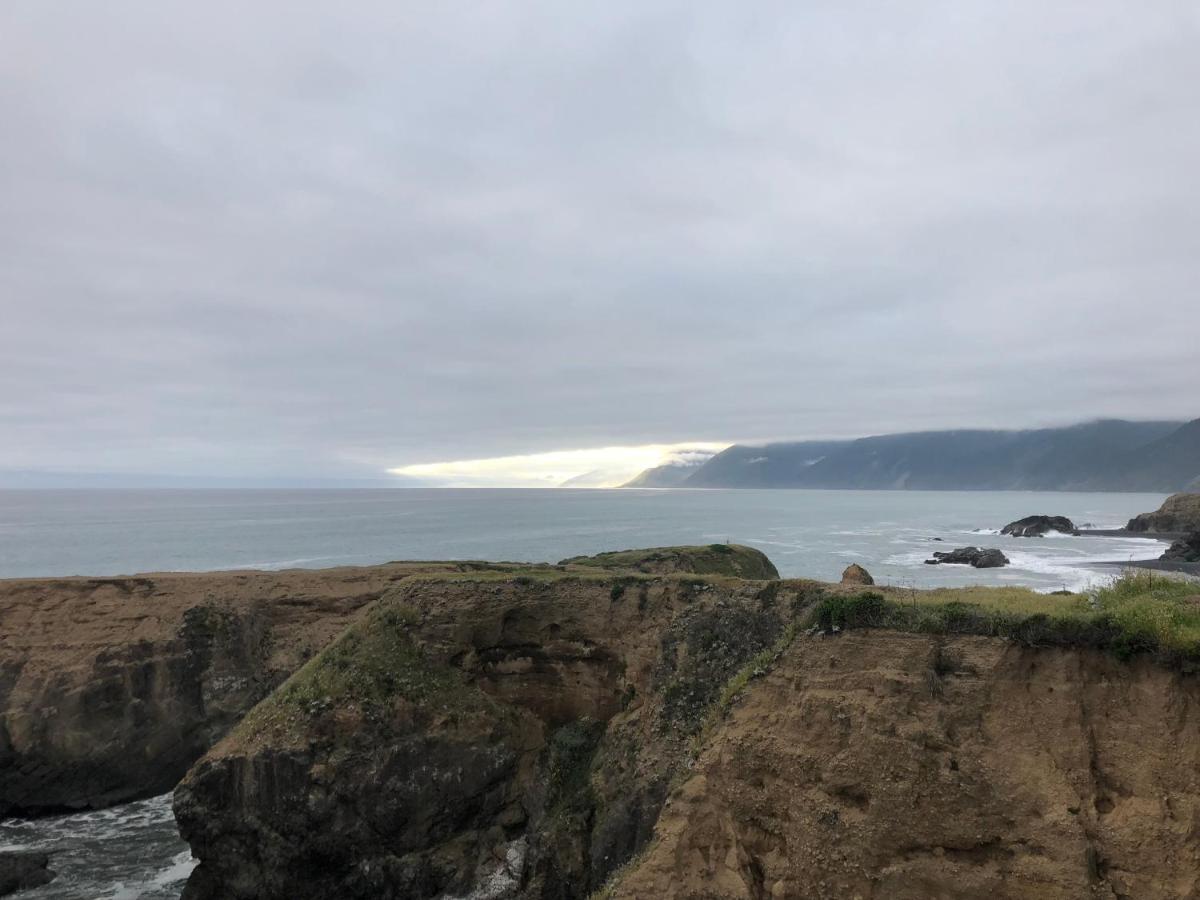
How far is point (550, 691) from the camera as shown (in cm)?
2558

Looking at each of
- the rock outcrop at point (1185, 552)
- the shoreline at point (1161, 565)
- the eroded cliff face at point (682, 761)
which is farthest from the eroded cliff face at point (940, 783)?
the rock outcrop at point (1185, 552)

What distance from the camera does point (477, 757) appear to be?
23594mm

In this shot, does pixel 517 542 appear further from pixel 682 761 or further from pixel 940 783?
pixel 940 783

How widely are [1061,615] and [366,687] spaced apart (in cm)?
2097

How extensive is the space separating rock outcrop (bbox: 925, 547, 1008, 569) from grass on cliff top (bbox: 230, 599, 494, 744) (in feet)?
265

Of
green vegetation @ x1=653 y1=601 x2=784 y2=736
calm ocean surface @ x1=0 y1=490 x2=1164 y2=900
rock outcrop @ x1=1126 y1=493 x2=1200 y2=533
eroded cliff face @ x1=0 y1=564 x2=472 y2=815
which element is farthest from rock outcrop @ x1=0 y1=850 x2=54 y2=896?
rock outcrop @ x1=1126 y1=493 x2=1200 y2=533

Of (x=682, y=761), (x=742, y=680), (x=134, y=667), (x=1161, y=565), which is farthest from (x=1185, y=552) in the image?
(x=134, y=667)

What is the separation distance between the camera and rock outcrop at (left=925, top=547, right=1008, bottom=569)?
86.5 metres

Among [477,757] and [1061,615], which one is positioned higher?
[1061,615]

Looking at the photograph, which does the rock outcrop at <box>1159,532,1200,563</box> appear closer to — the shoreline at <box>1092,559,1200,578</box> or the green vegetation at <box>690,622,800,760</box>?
the shoreline at <box>1092,559,1200,578</box>

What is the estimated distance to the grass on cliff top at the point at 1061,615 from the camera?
13.8 meters

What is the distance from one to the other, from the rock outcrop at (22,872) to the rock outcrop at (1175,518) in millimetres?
144278

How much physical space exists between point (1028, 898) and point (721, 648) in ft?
32.6

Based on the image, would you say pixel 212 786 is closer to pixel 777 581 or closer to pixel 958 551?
pixel 777 581
